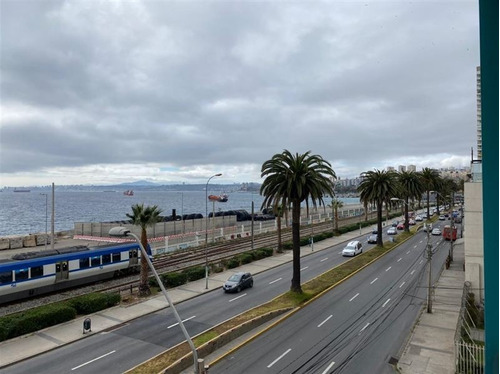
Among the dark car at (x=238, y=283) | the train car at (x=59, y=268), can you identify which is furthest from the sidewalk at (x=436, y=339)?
the train car at (x=59, y=268)

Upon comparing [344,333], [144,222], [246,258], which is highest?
[144,222]

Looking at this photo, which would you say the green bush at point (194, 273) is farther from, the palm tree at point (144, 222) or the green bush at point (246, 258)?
the green bush at point (246, 258)

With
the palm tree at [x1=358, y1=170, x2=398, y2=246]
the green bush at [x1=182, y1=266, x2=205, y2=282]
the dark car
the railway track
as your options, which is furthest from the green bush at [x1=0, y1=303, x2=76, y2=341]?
the palm tree at [x1=358, y1=170, x2=398, y2=246]

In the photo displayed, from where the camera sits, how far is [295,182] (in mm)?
28781

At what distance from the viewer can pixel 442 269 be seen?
38688 mm

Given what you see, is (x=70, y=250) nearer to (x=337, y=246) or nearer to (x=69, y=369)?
(x=69, y=369)

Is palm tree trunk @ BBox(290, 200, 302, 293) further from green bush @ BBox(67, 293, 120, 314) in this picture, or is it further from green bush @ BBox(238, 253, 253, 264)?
green bush @ BBox(67, 293, 120, 314)

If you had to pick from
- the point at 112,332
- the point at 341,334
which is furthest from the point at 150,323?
the point at 341,334

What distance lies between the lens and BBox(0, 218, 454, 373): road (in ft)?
58.6

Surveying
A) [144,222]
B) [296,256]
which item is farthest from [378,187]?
[144,222]

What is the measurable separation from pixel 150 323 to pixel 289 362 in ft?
33.3

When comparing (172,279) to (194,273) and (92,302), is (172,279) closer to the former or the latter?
(194,273)

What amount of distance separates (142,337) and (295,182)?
606 inches

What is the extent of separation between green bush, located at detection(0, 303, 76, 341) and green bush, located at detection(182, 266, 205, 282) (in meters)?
11.3
